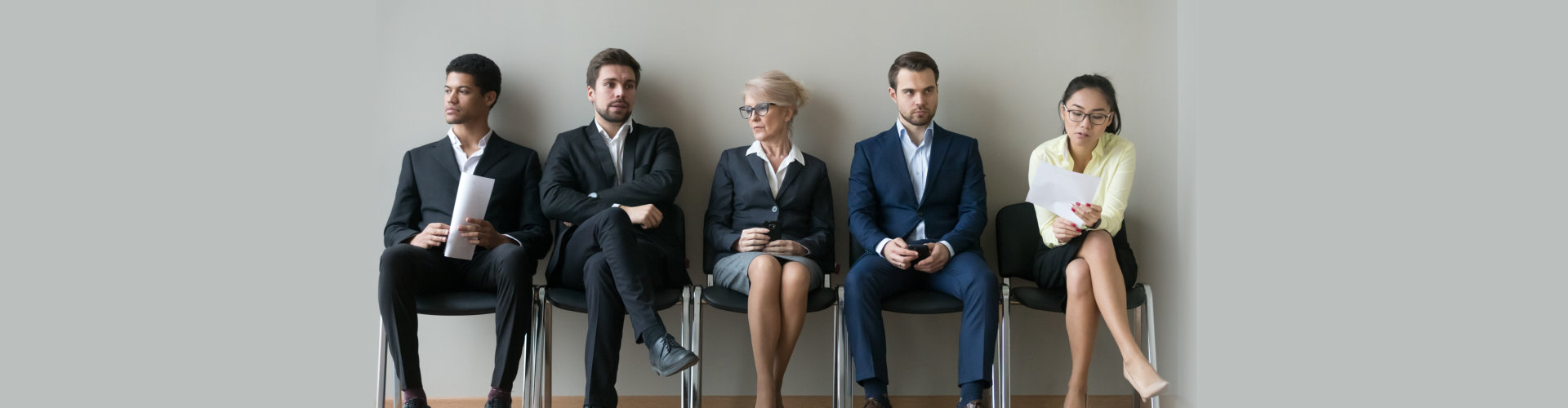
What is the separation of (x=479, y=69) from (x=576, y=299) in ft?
3.54

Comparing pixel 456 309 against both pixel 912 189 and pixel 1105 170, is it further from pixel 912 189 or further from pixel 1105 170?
pixel 1105 170

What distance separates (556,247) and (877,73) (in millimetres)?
1498

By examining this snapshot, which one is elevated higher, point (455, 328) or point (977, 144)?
point (977, 144)

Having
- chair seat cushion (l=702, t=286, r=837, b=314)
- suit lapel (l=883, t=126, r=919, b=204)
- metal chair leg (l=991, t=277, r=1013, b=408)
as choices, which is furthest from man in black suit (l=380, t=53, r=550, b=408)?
metal chair leg (l=991, t=277, r=1013, b=408)

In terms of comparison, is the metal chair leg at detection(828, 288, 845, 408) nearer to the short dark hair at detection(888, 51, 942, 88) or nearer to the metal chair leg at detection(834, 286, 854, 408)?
the metal chair leg at detection(834, 286, 854, 408)

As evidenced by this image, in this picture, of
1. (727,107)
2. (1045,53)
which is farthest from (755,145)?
(1045,53)

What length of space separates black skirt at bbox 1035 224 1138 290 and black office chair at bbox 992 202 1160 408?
0.12 ft

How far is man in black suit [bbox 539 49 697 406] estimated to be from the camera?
2.98 metres

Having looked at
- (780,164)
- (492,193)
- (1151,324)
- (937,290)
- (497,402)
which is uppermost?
(780,164)

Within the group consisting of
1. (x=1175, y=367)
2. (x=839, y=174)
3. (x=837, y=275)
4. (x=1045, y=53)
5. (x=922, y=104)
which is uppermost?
(x=1045, y=53)

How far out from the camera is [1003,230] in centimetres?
354

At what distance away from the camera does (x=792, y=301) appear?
123 inches

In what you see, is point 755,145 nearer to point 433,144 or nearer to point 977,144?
point 977,144

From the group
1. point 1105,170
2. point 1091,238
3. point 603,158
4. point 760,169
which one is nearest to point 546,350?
point 603,158
